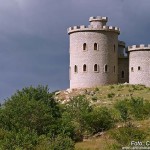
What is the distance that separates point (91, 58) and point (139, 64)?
500cm

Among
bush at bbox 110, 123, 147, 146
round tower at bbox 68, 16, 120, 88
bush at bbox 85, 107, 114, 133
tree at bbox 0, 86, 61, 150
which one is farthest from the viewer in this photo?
round tower at bbox 68, 16, 120, 88

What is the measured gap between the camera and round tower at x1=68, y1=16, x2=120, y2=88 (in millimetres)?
64938

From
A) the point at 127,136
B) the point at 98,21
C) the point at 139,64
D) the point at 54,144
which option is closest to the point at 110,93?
the point at 139,64

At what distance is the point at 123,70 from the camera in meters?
67.5

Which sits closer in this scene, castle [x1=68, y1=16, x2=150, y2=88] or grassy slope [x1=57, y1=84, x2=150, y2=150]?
grassy slope [x1=57, y1=84, x2=150, y2=150]

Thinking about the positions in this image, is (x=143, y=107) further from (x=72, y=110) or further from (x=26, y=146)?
(x=26, y=146)

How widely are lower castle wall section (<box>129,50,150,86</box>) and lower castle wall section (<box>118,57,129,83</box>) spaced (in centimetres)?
144

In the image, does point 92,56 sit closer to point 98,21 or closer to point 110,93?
point 98,21

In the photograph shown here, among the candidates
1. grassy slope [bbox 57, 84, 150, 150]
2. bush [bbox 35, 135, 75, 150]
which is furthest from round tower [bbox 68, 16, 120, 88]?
bush [bbox 35, 135, 75, 150]

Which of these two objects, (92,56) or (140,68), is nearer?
(92,56)

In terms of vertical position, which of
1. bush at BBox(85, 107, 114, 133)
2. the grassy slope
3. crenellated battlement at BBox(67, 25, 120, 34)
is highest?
crenellated battlement at BBox(67, 25, 120, 34)

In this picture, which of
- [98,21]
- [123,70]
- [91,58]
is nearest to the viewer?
[91,58]

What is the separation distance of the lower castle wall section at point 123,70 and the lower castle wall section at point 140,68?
144 cm

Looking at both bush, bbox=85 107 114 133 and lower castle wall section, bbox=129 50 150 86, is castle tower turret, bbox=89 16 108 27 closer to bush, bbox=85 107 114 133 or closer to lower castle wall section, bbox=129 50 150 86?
lower castle wall section, bbox=129 50 150 86
